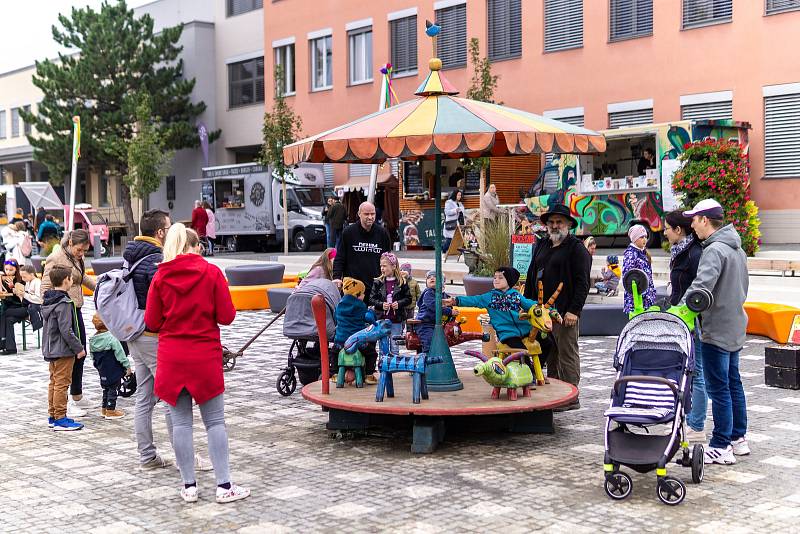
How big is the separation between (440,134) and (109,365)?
12.6 ft

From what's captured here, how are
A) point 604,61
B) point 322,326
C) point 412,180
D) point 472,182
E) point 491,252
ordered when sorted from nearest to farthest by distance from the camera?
point 322,326 → point 491,252 → point 604,61 → point 472,182 → point 412,180

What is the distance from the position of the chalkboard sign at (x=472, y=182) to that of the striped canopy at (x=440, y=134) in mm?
20188

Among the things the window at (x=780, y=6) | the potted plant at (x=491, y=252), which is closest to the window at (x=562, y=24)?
the window at (x=780, y=6)

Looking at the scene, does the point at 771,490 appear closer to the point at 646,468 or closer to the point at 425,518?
the point at 646,468

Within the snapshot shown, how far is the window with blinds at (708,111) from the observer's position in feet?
80.4

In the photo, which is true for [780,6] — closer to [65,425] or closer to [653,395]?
[653,395]

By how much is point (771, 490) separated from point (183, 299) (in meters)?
3.92

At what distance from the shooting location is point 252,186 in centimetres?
3353

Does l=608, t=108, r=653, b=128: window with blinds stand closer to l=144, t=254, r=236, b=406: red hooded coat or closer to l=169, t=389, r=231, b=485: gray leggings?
l=144, t=254, r=236, b=406: red hooded coat

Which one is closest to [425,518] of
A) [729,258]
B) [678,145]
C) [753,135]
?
[729,258]

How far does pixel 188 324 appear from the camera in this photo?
630cm

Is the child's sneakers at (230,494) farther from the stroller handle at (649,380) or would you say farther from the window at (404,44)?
the window at (404,44)

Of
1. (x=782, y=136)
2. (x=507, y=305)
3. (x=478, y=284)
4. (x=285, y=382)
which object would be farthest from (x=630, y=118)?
(x=507, y=305)

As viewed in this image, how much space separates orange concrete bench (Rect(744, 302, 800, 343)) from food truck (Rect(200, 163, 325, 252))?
779 inches
